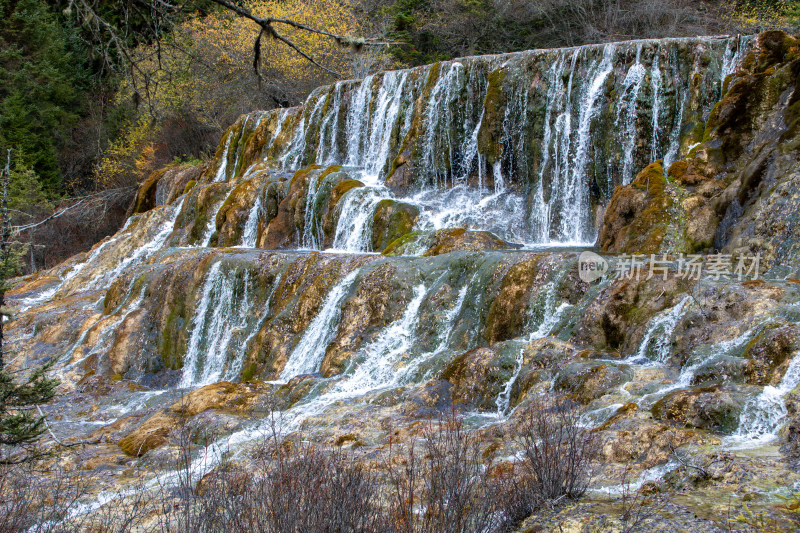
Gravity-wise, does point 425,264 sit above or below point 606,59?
below

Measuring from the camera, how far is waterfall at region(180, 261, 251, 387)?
11672mm

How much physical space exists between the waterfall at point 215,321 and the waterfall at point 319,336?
5.48 ft

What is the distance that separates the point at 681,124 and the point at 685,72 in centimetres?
111

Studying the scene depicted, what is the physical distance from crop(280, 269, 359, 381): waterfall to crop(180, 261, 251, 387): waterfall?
1672mm

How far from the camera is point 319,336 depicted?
10.5m

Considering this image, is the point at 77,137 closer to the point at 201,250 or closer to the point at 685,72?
the point at 201,250

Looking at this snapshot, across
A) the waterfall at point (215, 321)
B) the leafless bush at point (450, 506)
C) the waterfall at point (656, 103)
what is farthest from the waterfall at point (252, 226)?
the leafless bush at point (450, 506)

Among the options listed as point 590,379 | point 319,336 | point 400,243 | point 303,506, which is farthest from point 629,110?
point 303,506

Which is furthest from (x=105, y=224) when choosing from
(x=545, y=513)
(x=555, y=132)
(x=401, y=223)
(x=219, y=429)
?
(x=545, y=513)

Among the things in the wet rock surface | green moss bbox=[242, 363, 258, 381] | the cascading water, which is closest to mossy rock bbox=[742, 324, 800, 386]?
the wet rock surface

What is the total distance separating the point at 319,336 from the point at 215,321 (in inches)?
110

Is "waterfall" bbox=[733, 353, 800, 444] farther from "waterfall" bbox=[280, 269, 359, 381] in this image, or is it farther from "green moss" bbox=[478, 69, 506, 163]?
"green moss" bbox=[478, 69, 506, 163]

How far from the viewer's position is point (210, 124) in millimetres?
28234

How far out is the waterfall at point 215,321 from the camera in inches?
460
